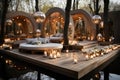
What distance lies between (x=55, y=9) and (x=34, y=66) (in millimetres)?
9038

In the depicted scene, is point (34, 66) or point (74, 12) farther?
point (74, 12)

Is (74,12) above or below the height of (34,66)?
above

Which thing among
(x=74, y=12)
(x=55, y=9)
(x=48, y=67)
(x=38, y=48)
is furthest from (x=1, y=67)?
(x=74, y=12)

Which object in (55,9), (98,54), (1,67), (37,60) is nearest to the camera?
(37,60)

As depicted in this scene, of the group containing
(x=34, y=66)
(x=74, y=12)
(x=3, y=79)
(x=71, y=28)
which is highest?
(x=74, y=12)

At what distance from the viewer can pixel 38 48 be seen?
9047mm

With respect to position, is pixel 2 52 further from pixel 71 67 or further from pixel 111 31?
pixel 111 31

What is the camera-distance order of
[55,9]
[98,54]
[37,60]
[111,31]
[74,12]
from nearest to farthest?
[37,60] → [98,54] → [55,9] → [74,12] → [111,31]

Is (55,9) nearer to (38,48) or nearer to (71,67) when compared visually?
(38,48)

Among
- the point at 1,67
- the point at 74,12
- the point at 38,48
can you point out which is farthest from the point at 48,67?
the point at 74,12

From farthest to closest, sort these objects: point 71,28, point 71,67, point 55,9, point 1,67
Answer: point 55,9 < point 71,28 < point 1,67 < point 71,67

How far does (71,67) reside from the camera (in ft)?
20.4

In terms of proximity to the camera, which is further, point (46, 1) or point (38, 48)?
point (46, 1)

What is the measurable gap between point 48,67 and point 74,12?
1116cm
